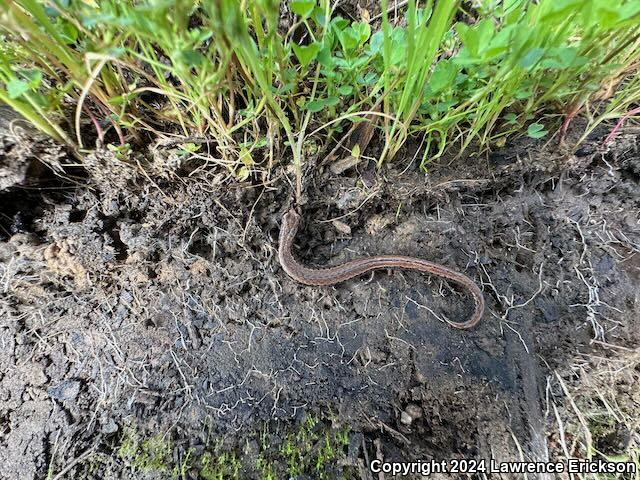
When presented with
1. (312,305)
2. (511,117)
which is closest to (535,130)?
(511,117)

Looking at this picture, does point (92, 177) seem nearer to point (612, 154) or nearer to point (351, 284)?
point (351, 284)

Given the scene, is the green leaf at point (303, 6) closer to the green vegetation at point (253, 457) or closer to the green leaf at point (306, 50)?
the green leaf at point (306, 50)

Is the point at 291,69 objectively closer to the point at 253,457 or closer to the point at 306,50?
the point at 306,50

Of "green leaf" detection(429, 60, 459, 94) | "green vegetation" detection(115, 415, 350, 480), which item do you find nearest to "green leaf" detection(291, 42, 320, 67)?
"green leaf" detection(429, 60, 459, 94)

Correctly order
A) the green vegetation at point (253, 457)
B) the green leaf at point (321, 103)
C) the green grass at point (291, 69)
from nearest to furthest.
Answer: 1. the green grass at point (291, 69)
2. the green leaf at point (321, 103)
3. the green vegetation at point (253, 457)

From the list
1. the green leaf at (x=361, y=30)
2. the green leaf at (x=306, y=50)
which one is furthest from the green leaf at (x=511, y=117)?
the green leaf at (x=306, y=50)

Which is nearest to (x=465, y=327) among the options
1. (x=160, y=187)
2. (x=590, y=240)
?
(x=590, y=240)
